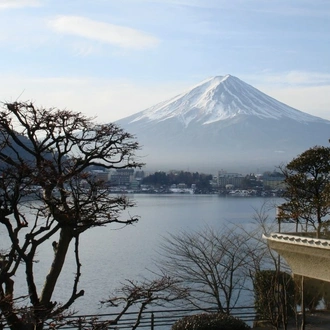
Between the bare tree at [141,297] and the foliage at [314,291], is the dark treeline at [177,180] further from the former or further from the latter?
the bare tree at [141,297]

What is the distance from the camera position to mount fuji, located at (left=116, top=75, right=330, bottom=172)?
142 meters

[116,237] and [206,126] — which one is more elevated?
[206,126]

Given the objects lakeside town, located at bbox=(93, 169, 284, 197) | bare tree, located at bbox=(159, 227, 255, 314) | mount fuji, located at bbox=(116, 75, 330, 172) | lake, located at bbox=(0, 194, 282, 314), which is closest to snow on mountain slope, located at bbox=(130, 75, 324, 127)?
mount fuji, located at bbox=(116, 75, 330, 172)

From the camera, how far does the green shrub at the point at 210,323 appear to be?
11531 mm

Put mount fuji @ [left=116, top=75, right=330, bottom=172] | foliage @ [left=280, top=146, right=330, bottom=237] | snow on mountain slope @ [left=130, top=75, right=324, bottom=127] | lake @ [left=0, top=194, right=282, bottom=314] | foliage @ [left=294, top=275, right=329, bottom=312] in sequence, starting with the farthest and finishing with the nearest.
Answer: snow on mountain slope @ [left=130, top=75, right=324, bottom=127] < mount fuji @ [left=116, top=75, right=330, bottom=172] < lake @ [left=0, top=194, right=282, bottom=314] < foliage @ [left=280, top=146, right=330, bottom=237] < foliage @ [left=294, top=275, right=329, bottom=312]

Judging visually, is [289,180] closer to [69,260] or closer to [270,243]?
[270,243]

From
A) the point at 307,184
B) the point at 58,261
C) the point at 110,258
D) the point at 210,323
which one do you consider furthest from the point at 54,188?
the point at 110,258

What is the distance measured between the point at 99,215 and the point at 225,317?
16.5 ft

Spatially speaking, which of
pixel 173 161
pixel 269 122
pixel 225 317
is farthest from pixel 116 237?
pixel 269 122

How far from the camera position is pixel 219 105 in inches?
6476

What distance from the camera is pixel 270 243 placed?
1079 cm

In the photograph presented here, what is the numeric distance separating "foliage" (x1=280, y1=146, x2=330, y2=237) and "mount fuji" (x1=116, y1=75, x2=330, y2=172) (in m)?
116

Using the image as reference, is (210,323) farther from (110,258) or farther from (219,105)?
(219,105)

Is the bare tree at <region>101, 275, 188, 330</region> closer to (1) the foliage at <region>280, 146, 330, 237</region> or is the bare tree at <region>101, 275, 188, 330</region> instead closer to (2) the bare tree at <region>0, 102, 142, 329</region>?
(2) the bare tree at <region>0, 102, 142, 329</region>
